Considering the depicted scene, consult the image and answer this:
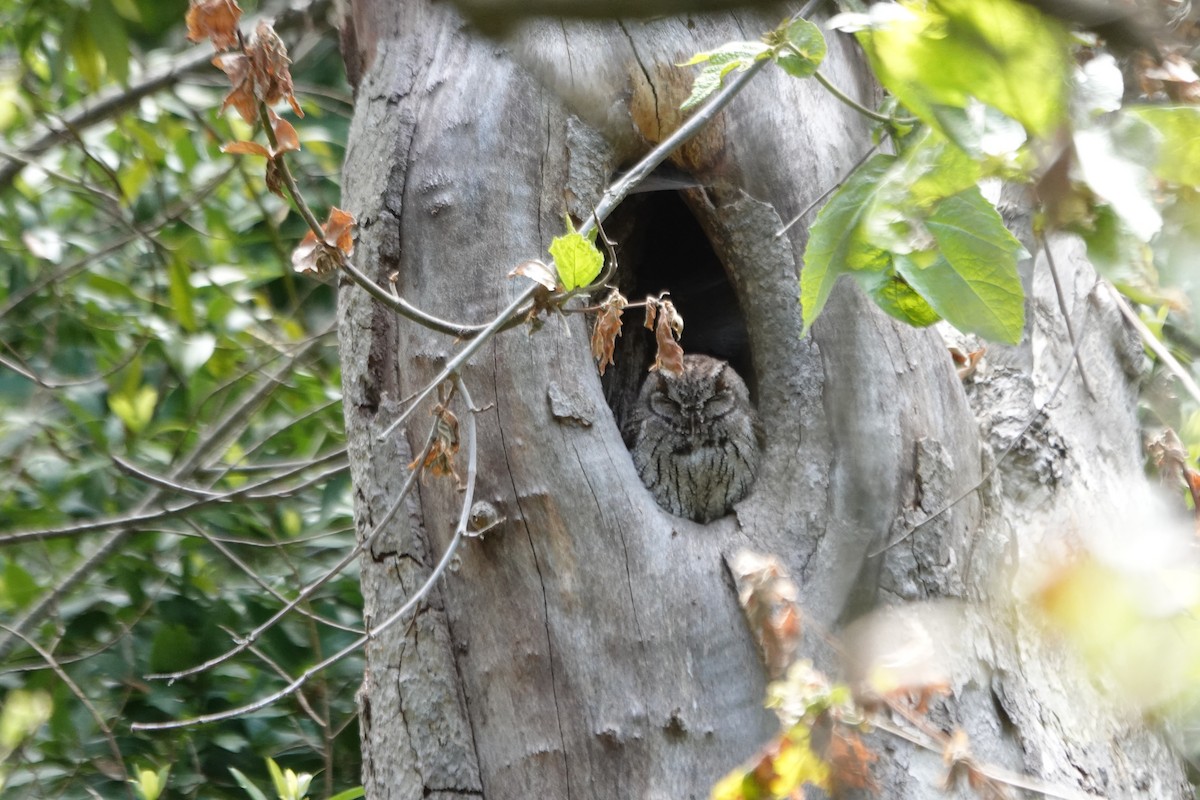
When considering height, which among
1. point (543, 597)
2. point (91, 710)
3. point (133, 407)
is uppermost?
point (543, 597)

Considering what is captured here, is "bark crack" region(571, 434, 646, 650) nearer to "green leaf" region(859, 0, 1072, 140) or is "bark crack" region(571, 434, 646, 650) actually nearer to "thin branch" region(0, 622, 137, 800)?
"green leaf" region(859, 0, 1072, 140)

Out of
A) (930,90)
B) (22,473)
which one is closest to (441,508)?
(930,90)

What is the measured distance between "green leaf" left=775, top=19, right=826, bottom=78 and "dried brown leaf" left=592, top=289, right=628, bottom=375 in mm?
464

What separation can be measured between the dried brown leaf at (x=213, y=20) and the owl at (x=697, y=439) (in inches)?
54.8

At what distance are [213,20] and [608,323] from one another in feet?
2.31

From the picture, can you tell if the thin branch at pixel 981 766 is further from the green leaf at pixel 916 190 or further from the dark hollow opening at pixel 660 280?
the dark hollow opening at pixel 660 280

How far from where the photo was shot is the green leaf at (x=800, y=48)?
132 cm

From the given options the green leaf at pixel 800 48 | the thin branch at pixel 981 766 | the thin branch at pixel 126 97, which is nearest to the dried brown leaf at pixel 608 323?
the green leaf at pixel 800 48

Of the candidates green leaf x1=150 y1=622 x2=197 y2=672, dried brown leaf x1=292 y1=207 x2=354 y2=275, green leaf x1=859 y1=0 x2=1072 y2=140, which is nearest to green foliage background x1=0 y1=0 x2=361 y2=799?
green leaf x1=150 y1=622 x2=197 y2=672

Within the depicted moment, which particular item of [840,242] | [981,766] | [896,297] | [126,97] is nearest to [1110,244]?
[840,242]

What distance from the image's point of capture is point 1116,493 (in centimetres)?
220

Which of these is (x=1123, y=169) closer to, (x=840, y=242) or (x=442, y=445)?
(x=840, y=242)

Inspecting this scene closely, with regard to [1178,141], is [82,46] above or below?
below

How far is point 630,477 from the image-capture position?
1881 mm
